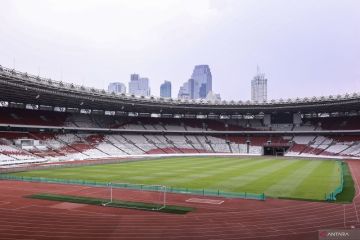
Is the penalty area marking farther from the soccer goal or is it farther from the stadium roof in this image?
the stadium roof

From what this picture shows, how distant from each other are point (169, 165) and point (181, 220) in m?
36.5

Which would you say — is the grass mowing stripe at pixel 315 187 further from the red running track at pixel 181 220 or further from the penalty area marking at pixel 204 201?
the penalty area marking at pixel 204 201

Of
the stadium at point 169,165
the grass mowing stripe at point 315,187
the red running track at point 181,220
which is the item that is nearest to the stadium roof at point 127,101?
the stadium at point 169,165

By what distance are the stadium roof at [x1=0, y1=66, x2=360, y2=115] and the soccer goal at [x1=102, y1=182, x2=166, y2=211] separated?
29.6m

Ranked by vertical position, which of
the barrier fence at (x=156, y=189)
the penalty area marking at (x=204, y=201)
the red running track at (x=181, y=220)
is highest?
the barrier fence at (x=156, y=189)

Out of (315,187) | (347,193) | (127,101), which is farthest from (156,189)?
(127,101)

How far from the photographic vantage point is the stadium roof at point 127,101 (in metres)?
59.0

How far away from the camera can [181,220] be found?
2170 centimetres

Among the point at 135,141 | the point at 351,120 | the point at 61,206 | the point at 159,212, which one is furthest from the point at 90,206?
the point at 351,120

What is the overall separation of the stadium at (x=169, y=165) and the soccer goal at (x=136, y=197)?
15 centimetres

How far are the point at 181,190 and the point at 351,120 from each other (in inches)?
2732

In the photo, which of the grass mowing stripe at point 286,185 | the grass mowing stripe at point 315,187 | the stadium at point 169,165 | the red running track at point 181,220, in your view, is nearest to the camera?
the red running track at point 181,220

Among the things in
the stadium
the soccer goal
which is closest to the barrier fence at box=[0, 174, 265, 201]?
the soccer goal

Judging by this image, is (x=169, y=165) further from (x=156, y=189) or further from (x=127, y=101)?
(x=127, y=101)
